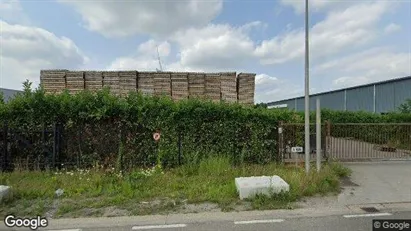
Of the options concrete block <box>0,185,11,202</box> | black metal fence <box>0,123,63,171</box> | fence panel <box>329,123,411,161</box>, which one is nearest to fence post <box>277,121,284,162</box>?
fence panel <box>329,123,411,161</box>

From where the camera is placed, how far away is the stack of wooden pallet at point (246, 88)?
1338cm

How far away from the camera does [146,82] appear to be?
13336mm

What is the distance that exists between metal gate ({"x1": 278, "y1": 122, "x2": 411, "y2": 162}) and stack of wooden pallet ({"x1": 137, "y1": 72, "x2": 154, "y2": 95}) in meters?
6.43

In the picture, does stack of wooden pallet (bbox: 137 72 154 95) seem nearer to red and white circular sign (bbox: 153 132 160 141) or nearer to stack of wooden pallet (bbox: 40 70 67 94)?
stack of wooden pallet (bbox: 40 70 67 94)

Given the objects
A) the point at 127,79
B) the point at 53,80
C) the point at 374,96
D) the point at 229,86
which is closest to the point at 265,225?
the point at 229,86

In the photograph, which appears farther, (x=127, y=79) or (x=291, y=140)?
(x=127, y=79)

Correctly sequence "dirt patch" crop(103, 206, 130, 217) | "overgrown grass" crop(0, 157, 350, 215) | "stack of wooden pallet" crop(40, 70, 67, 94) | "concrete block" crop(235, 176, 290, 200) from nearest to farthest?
"dirt patch" crop(103, 206, 130, 217) < "overgrown grass" crop(0, 157, 350, 215) < "concrete block" crop(235, 176, 290, 200) < "stack of wooden pallet" crop(40, 70, 67, 94)

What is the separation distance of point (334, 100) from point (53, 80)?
35434mm

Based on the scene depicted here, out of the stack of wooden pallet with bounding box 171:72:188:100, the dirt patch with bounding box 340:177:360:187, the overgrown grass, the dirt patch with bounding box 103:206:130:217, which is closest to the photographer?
the dirt patch with bounding box 103:206:130:217

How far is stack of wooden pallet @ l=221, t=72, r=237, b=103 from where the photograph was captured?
522 inches

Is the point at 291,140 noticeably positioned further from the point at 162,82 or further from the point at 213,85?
the point at 162,82

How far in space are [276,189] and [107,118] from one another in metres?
6.03

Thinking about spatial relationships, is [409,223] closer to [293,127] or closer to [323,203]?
[323,203]

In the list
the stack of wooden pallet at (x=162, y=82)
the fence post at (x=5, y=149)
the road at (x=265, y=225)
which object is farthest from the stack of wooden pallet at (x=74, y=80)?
the road at (x=265, y=225)
